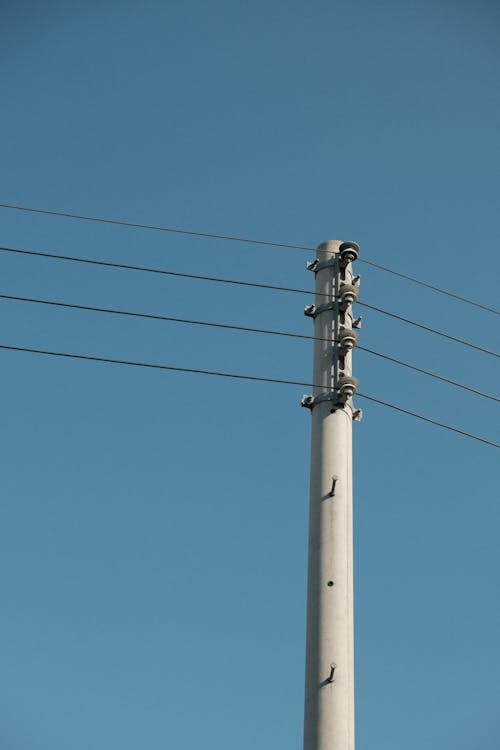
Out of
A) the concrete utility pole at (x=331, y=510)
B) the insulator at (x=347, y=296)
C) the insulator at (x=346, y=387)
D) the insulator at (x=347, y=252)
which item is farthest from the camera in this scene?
the insulator at (x=347, y=252)

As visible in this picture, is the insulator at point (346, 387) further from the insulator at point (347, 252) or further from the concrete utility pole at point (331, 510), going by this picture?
the insulator at point (347, 252)

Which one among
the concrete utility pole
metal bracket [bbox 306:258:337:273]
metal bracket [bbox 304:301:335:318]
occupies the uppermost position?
metal bracket [bbox 306:258:337:273]

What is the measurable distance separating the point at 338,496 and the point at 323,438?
0.71 m

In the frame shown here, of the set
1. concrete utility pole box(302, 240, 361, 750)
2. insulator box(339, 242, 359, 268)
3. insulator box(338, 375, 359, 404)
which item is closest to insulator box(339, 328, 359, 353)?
concrete utility pole box(302, 240, 361, 750)

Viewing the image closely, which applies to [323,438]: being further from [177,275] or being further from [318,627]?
[177,275]

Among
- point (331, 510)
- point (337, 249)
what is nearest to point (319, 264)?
point (337, 249)

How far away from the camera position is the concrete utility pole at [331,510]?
931 centimetres

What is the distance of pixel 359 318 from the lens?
1166 cm

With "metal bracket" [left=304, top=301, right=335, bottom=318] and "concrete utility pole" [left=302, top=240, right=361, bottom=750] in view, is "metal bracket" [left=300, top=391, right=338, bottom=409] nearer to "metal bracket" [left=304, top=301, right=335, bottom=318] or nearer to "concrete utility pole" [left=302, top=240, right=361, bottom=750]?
"concrete utility pole" [left=302, top=240, right=361, bottom=750]

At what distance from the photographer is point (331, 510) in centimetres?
1027

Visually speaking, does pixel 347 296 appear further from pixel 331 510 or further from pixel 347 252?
pixel 331 510

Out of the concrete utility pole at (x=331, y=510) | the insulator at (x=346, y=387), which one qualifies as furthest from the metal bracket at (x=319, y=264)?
the insulator at (x=346, y=387)

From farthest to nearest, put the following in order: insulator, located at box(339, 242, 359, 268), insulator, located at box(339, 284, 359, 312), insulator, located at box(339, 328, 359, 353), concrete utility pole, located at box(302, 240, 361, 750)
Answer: insulator, located at box(339, 242, 359, 268), insulator, located at box(339, 284, 359, 312), insulator, located at box(339, 328, 359, 353), concrete utility pole, located at box(302, 240, 361, 750)

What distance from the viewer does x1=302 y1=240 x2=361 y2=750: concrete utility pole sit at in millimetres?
9312
